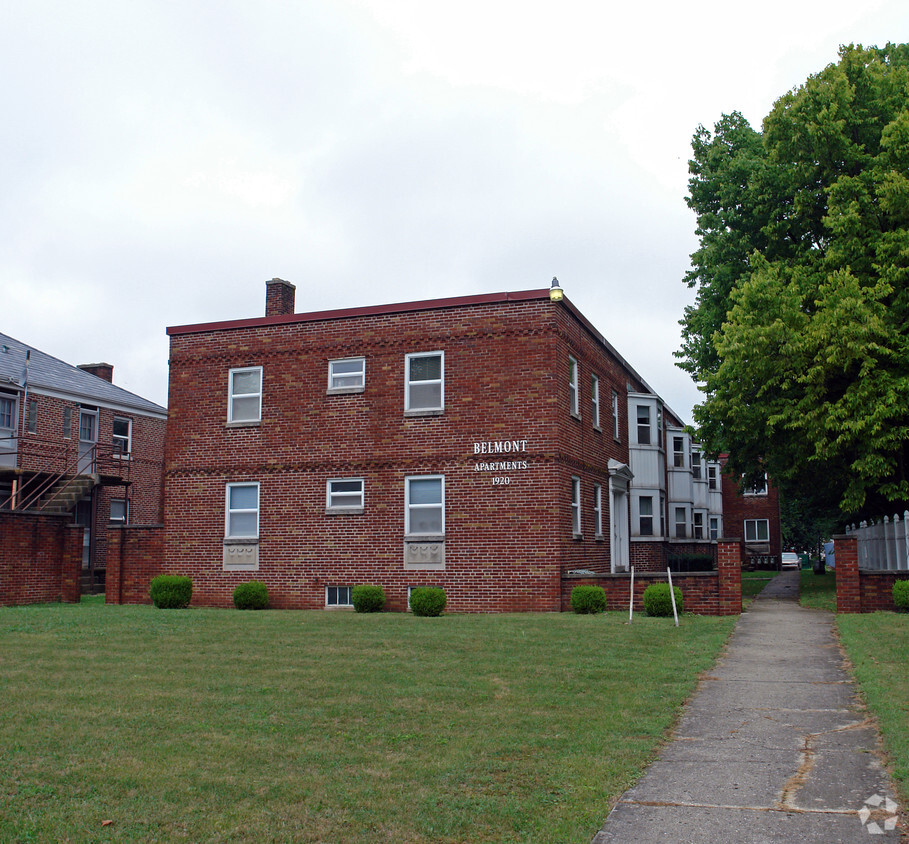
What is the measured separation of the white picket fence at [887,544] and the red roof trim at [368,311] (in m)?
9.70

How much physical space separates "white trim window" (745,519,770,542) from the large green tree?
35471mm

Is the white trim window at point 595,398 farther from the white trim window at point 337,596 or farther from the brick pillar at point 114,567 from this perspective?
the brick pillar at point 114,567

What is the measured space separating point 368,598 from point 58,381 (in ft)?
66.5

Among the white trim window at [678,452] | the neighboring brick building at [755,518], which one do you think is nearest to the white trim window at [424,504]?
the white trim window at [678,452]

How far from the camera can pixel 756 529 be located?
6338 cm

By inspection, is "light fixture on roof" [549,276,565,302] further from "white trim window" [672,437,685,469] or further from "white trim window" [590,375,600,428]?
"white trim window" [672,437,685,469]

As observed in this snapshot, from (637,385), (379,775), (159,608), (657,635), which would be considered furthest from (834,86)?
(379,775)

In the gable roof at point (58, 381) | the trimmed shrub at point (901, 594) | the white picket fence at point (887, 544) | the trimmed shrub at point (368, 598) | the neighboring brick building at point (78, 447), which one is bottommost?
the trimmed shrub at point (368, 598)

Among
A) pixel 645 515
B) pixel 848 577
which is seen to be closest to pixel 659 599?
pixel 848 577

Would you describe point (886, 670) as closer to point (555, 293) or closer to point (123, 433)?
point (555, 293)

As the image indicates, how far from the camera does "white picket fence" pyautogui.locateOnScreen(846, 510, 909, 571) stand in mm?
21266

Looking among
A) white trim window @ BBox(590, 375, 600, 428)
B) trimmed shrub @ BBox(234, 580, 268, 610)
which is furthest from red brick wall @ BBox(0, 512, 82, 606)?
white trim window @ BBox(590, 375, 600, 428)

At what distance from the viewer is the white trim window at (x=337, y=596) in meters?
23.0
